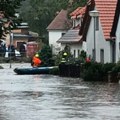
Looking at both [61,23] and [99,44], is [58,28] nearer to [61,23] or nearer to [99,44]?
[61,23]

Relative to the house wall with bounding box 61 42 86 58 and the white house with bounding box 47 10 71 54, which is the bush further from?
the white house with bounding box 47 10 71 54

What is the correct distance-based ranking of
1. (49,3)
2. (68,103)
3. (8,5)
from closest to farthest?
(8,5) < (68,103) < (49,3)

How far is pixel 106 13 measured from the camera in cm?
5084

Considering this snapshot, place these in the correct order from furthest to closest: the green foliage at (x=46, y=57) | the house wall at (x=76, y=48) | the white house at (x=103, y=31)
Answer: the green foliage at (x=46, y=57) < the house wall at (x=76, y=48) < the white house at (x=103, y=31)

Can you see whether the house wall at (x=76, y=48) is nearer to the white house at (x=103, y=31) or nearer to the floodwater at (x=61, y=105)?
the white house at (x=103, y=31)

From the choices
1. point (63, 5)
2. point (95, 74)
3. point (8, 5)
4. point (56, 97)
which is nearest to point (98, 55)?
point (95, 74)

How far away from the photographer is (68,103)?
24.0m

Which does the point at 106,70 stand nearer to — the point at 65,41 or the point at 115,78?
the point at 115,78

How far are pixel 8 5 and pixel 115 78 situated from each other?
19.8 meters

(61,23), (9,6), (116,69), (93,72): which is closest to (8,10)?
(9,6)

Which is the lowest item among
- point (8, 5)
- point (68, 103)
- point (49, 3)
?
point (68, 103)


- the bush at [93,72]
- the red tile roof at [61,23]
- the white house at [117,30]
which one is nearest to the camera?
the bush at [93,72]

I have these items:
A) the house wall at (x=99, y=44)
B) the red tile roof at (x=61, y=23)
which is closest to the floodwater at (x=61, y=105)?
the house wall at (x=99, y=44)

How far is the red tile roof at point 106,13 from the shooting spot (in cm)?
5009
